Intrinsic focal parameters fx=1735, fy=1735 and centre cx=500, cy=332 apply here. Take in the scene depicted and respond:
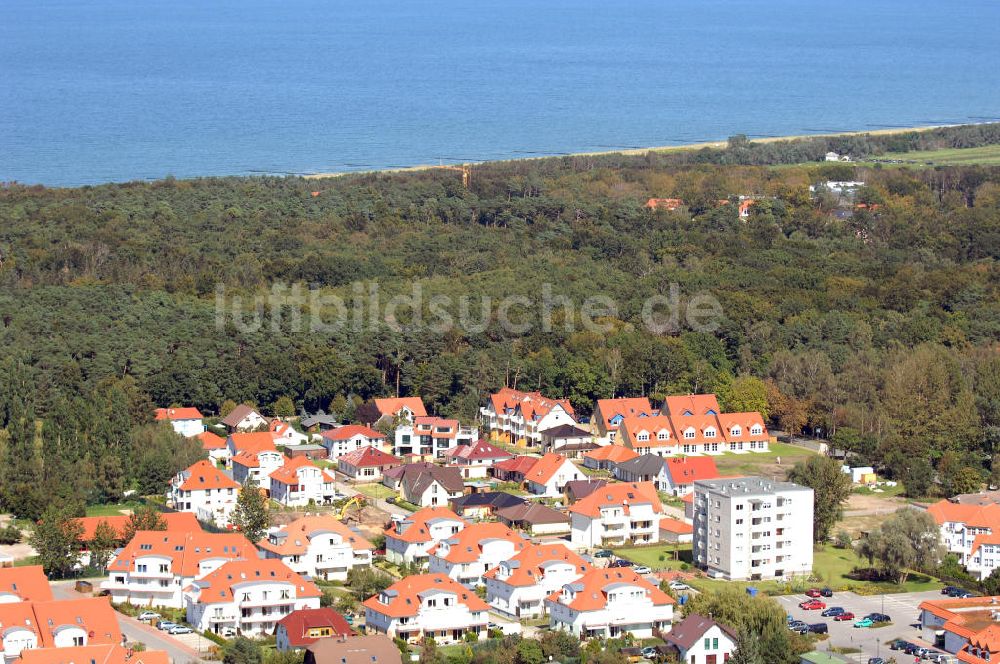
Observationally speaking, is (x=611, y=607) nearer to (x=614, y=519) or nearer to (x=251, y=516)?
(x=614, y=519)

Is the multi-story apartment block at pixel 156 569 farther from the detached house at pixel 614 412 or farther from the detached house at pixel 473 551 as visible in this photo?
the detached house at pixel 614 412

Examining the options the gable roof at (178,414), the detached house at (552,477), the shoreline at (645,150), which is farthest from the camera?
the shoreline at (645,150)

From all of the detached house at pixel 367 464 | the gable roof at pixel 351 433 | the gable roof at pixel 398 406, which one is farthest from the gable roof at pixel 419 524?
the gable roof at pixel 398 406

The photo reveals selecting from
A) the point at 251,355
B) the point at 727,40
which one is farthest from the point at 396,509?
the point at 727,40

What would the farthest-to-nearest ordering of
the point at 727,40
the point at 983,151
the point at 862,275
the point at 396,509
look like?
the point at 727,40 → the point at 983,151 → the point at 862,275 → the point at 396,509

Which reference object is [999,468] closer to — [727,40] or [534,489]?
[534,489]
